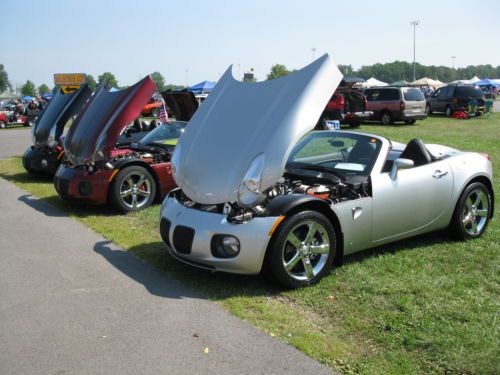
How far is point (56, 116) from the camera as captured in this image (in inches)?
411

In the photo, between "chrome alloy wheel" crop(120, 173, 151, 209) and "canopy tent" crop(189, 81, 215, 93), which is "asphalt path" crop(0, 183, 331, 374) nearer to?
"chrome alloy wheel" crop(120, 173, 151, 209)

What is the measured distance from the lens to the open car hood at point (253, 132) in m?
4.56

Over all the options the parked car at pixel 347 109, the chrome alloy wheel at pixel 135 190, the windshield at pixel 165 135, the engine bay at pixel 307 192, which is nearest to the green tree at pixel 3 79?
the parked car at pixel 347 109

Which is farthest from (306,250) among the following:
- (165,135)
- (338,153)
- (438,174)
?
(165,135)

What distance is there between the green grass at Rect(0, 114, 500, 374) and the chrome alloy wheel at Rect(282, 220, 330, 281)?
0.56 feet

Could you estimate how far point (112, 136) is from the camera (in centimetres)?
761

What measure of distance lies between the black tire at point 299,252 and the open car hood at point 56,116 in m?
6.96

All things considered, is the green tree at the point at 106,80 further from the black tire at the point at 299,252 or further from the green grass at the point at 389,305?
the black tire at the point at 299,252

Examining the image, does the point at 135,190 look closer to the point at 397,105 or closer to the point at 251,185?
the point at 251,185

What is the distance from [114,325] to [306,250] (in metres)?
1.80

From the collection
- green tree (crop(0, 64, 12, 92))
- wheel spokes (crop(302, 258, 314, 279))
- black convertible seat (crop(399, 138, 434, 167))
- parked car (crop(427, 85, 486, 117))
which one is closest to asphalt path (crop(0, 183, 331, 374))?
wheel spokes (crop(302, 258, 314, 279))

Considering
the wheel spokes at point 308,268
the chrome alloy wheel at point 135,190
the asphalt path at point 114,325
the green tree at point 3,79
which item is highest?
the green tree at point 3,79

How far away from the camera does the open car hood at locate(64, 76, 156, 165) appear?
7.61 meters

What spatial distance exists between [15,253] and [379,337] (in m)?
4.32
